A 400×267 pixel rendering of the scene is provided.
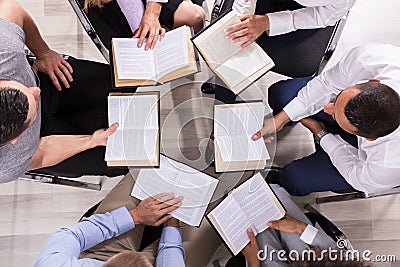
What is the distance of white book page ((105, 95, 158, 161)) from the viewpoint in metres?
1.65

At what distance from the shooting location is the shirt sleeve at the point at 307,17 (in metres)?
1.73

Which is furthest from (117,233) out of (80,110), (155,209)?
(80,110)

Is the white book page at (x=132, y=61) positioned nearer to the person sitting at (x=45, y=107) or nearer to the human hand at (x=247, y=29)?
the person sitting at (x=45, y=107)

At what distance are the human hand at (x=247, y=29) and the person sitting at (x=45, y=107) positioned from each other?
51 cm

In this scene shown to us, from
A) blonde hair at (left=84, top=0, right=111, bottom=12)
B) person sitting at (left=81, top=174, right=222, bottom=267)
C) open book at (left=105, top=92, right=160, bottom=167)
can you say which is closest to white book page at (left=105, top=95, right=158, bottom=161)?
open book at (left=105, top=92, right=160, bottom=167)

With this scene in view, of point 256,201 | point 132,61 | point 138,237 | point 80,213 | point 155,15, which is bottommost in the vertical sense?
point 80,213

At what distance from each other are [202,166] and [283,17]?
63cm

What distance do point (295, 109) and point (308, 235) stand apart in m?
0.45

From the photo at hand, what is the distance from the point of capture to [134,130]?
65.7 inches

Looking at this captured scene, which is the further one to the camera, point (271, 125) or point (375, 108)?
point (271, 125)

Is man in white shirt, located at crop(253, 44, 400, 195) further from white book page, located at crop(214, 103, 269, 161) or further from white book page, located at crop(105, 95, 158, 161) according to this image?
white book page, located at crop(105, 95, 158, 161)

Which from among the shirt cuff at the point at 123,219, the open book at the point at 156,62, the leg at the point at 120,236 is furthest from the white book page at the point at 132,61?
the shirt cuff at the point at 123,219

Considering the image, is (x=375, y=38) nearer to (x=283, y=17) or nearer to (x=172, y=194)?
(x=283, y=17)

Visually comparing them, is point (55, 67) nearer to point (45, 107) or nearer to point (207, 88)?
point (45, 107)
